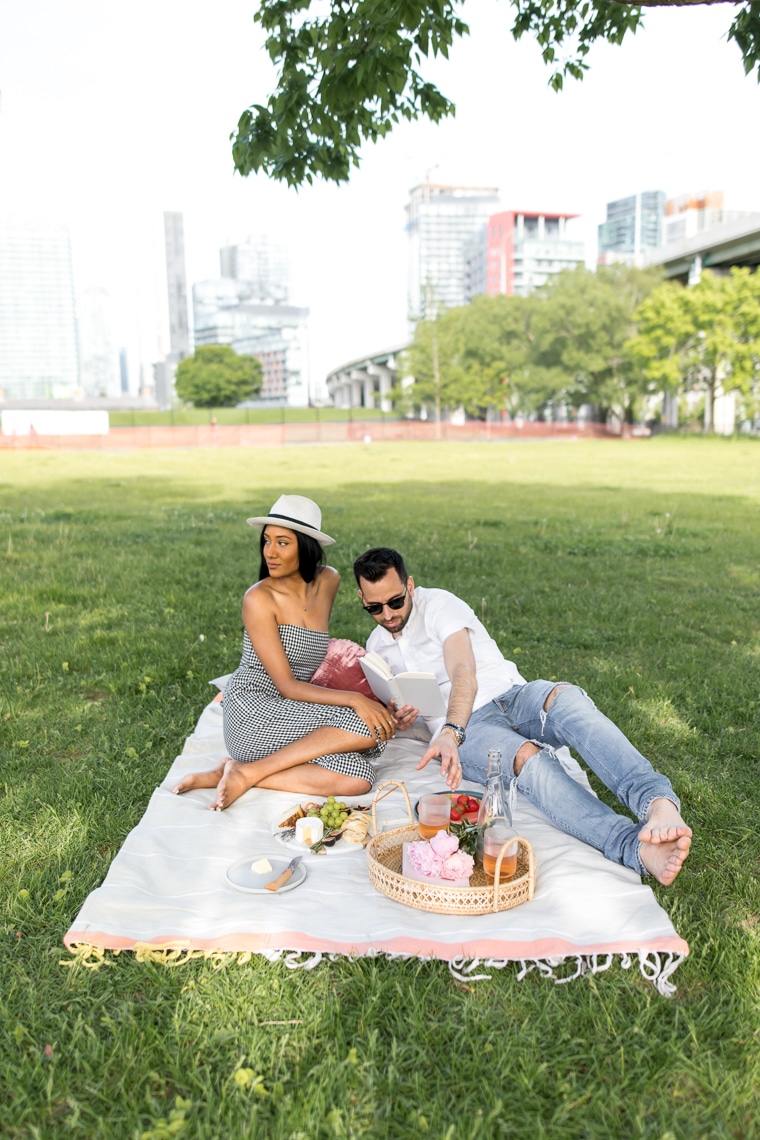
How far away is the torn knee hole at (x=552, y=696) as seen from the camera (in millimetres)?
3791

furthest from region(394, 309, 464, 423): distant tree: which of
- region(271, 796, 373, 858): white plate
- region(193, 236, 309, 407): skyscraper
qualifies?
region(193, 236, 309, 407): skyscraper

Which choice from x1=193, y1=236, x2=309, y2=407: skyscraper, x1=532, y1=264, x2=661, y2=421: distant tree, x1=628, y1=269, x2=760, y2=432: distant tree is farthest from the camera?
x1=193, y1=236, x2=309, y2=407: skyscraper

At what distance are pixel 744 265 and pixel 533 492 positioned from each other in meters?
50.7

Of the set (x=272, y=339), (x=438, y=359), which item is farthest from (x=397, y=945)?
(x=272, y=339)

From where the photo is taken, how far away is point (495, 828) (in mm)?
3107

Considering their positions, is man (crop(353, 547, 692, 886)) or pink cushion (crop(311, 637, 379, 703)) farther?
pink cushion (crop(311, 637, 379, 703))

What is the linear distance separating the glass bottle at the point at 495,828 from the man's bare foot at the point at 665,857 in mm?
466

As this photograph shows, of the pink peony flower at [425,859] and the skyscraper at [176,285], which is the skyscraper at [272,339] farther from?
the pink peony flower at [425,859]

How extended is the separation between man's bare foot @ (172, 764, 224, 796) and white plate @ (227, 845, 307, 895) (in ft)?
2.53

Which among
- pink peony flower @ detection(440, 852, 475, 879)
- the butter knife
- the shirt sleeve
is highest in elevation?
the shirt sleeve

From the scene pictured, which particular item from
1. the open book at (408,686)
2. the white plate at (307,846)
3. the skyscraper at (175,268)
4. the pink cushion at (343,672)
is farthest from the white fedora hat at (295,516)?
the skyscraper at (175,268)

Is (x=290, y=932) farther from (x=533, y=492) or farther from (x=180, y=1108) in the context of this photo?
(x=533, y=492)

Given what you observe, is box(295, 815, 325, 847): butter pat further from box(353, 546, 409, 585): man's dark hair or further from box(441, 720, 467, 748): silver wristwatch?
box(353, 546, 409, 585): man's dark hair

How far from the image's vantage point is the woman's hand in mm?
4273
